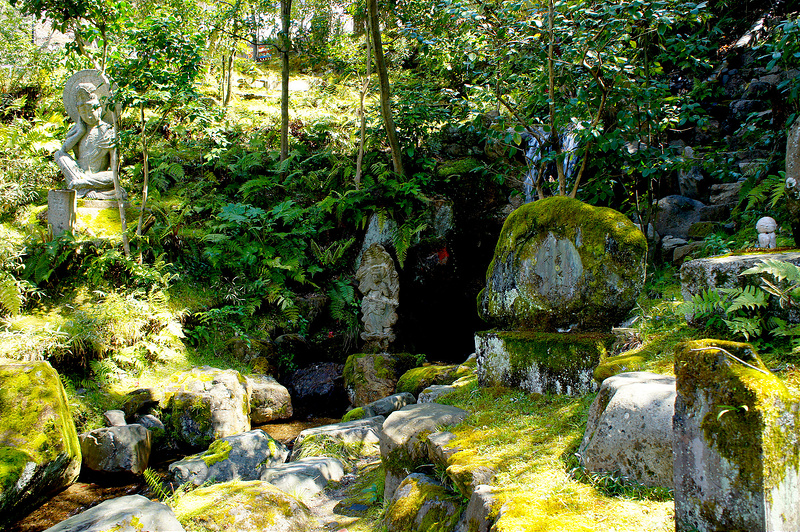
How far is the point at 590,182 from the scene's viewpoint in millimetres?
7336

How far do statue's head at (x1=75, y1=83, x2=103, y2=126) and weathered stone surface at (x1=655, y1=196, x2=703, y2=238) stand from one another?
11.9m

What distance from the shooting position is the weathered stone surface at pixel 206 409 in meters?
6.58

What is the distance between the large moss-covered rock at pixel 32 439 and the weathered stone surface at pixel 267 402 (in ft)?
8.61

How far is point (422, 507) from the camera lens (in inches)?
123

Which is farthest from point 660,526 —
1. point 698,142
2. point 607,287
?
point 698,142

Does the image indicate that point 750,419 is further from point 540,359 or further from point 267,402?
point 267,402

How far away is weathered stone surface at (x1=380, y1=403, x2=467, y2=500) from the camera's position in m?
3.74

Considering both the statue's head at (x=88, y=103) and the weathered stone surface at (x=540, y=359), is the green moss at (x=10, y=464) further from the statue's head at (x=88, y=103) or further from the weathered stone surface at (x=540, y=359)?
the statue's head at (x=88, y=103)

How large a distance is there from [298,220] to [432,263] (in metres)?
3.36

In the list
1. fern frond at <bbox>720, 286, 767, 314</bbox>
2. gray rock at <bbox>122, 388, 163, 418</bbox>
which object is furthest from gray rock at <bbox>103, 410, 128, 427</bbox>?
fern frond at <bbox>720, 286, 767, 314</bbox>

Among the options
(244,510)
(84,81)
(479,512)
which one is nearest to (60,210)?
(84,81)

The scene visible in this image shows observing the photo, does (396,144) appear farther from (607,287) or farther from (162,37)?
(607,287)

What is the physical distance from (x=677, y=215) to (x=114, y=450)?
10666mm

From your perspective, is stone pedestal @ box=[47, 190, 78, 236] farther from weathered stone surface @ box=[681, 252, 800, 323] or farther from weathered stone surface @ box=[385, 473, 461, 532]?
weathered stone surface @ box=[681, 252, 800, 323]
